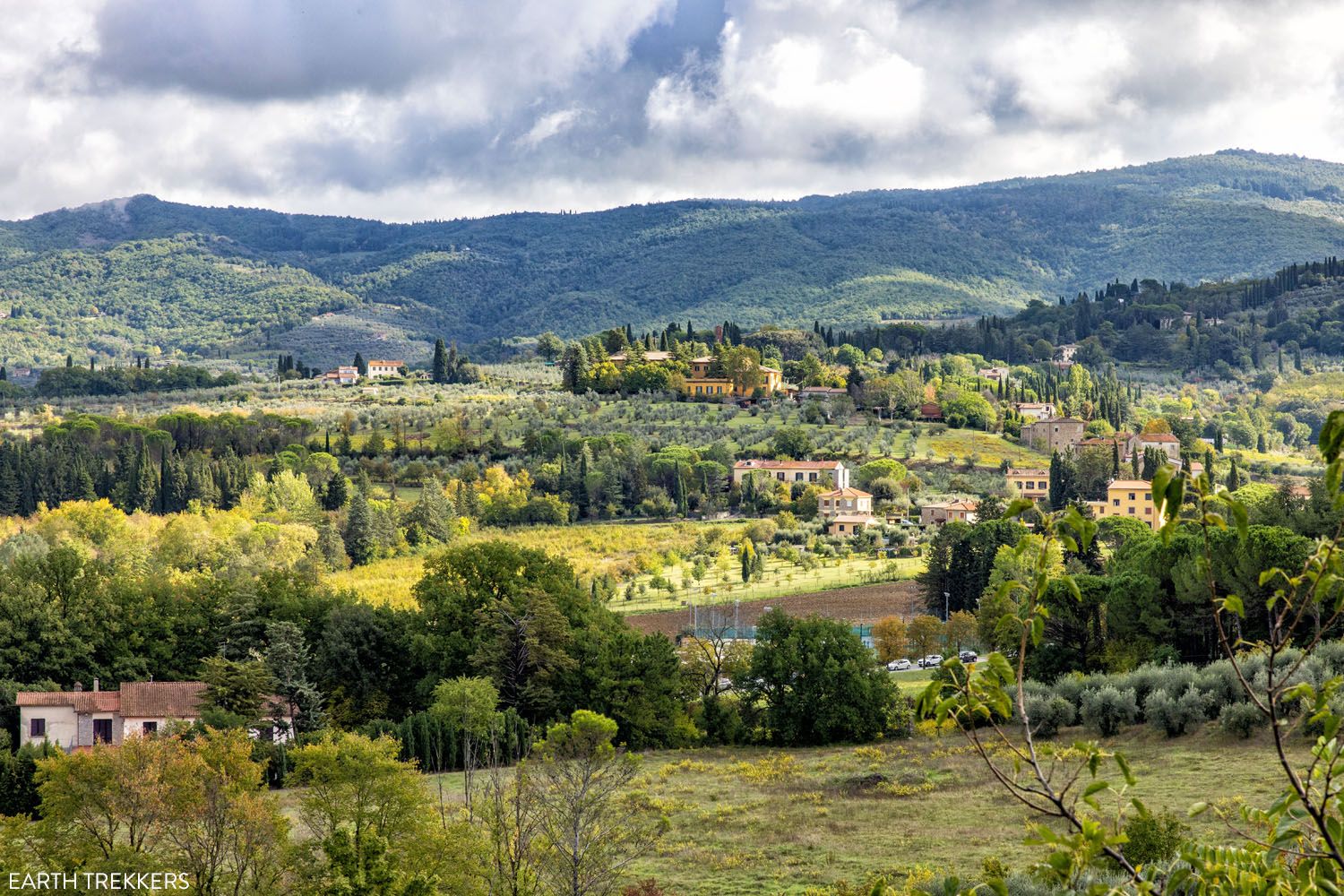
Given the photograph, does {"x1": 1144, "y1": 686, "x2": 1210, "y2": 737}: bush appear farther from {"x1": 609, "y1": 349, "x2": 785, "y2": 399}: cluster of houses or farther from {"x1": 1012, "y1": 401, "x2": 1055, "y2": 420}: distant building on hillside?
{"x1": 609, "y1": 349, "x2": 785, "y2": 399}: cluster of houses

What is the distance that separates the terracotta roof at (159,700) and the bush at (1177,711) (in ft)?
77.9

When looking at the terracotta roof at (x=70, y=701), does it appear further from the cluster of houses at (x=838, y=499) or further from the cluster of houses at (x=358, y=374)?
the cluster of houses at (x=358, y=374)

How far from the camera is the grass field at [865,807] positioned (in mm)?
24109

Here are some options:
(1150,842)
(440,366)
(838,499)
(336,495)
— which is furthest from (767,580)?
(440,366)

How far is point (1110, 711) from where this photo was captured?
32750 mm

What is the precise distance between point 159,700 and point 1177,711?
83.3 ft

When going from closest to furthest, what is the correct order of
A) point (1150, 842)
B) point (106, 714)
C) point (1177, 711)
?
1. point (1150, 842)
2. point (1177, 711)
3. point (106, 714)

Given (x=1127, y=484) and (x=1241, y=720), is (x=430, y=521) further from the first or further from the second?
(x=1241, y=720)

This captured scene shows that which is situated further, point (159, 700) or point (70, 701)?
point (159, 700)

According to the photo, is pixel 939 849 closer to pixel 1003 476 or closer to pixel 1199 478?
pixel 1199 478

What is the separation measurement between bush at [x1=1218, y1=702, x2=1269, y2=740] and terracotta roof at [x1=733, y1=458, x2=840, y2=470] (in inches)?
2082

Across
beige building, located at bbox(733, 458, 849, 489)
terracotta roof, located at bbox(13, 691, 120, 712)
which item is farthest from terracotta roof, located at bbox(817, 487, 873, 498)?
terracotta roof, located at bbox(13, 691, 120, 712)

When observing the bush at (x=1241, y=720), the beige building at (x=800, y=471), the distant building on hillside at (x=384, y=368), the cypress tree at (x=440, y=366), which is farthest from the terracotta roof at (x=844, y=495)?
the distant building on hillside at (x=384, y=368)

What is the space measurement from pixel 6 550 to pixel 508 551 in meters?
25.9
